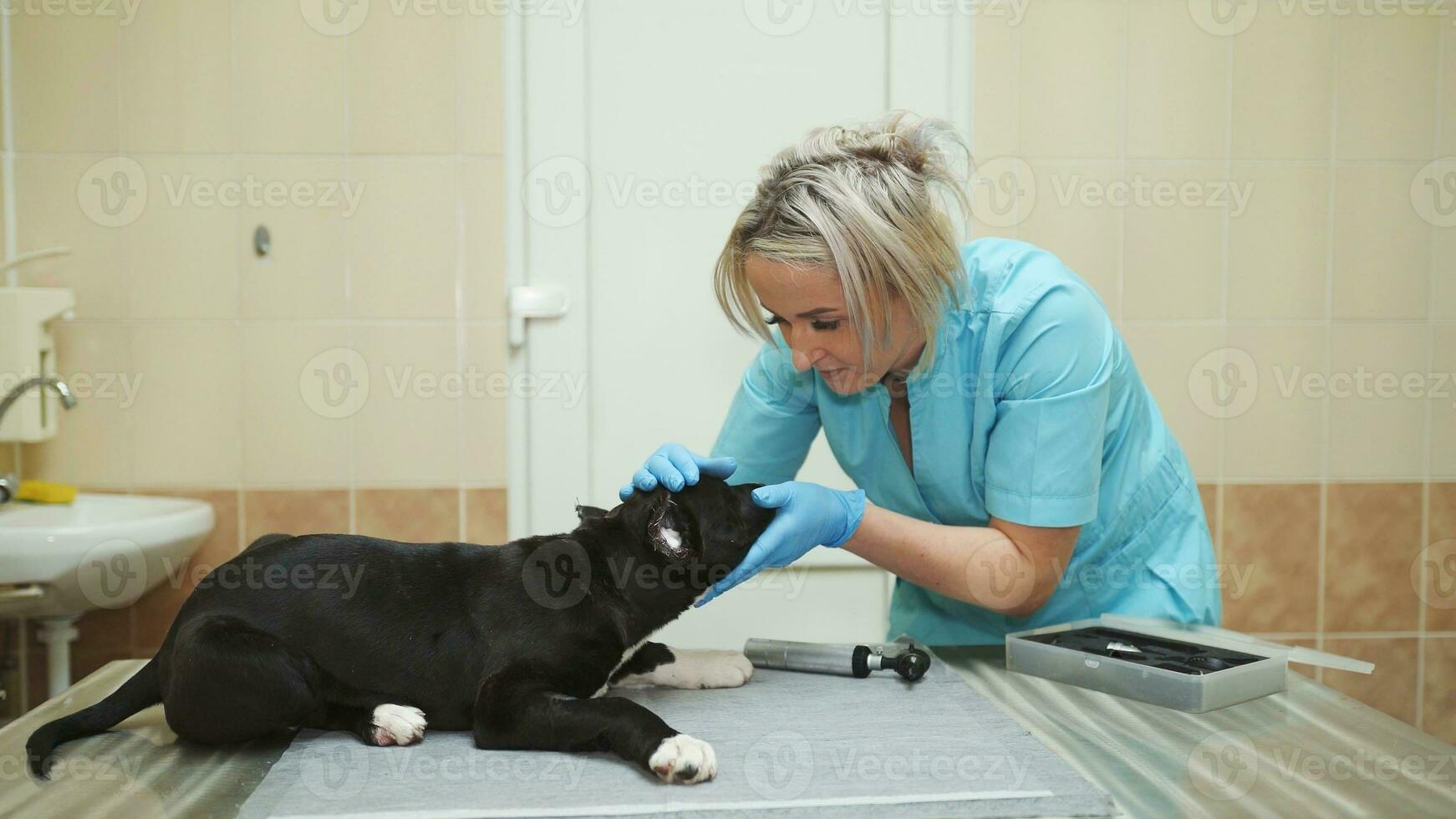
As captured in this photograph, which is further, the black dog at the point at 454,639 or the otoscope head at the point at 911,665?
the otoscope head at the point at 911,665

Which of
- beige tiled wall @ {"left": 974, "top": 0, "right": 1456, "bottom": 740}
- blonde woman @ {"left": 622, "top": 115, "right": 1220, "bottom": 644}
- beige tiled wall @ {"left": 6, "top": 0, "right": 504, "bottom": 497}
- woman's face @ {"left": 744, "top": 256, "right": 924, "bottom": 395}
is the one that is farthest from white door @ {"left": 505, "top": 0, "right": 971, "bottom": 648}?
woman's face @ {"left": 744, "top": 256, "right": 924, "bottom": 395}

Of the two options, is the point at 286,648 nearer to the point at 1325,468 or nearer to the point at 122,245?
the point at 122,245

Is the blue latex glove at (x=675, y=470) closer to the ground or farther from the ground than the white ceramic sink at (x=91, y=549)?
farther from the ground

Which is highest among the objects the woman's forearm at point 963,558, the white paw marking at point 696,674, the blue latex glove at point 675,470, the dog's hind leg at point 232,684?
the blue latex glove at point 675,470

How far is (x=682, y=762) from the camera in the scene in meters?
0.84

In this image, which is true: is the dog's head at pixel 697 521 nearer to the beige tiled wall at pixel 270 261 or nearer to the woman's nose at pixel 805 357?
the woman's nose at pixel 805 357

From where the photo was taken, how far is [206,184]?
213cm

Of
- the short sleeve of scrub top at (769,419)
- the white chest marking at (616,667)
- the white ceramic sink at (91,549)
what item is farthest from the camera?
the white ceramic sink at (91,549)

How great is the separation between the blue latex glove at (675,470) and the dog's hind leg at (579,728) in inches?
10.3

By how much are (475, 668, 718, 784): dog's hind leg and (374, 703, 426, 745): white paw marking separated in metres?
0.06

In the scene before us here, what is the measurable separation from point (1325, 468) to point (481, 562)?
200 cm

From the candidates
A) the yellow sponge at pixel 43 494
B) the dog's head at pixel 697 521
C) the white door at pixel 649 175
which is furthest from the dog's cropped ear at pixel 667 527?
the yellow sponge at pixel 43 494

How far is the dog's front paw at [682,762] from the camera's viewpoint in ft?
2.77

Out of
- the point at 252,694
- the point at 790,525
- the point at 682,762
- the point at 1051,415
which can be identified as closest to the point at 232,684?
the point at 252,694
